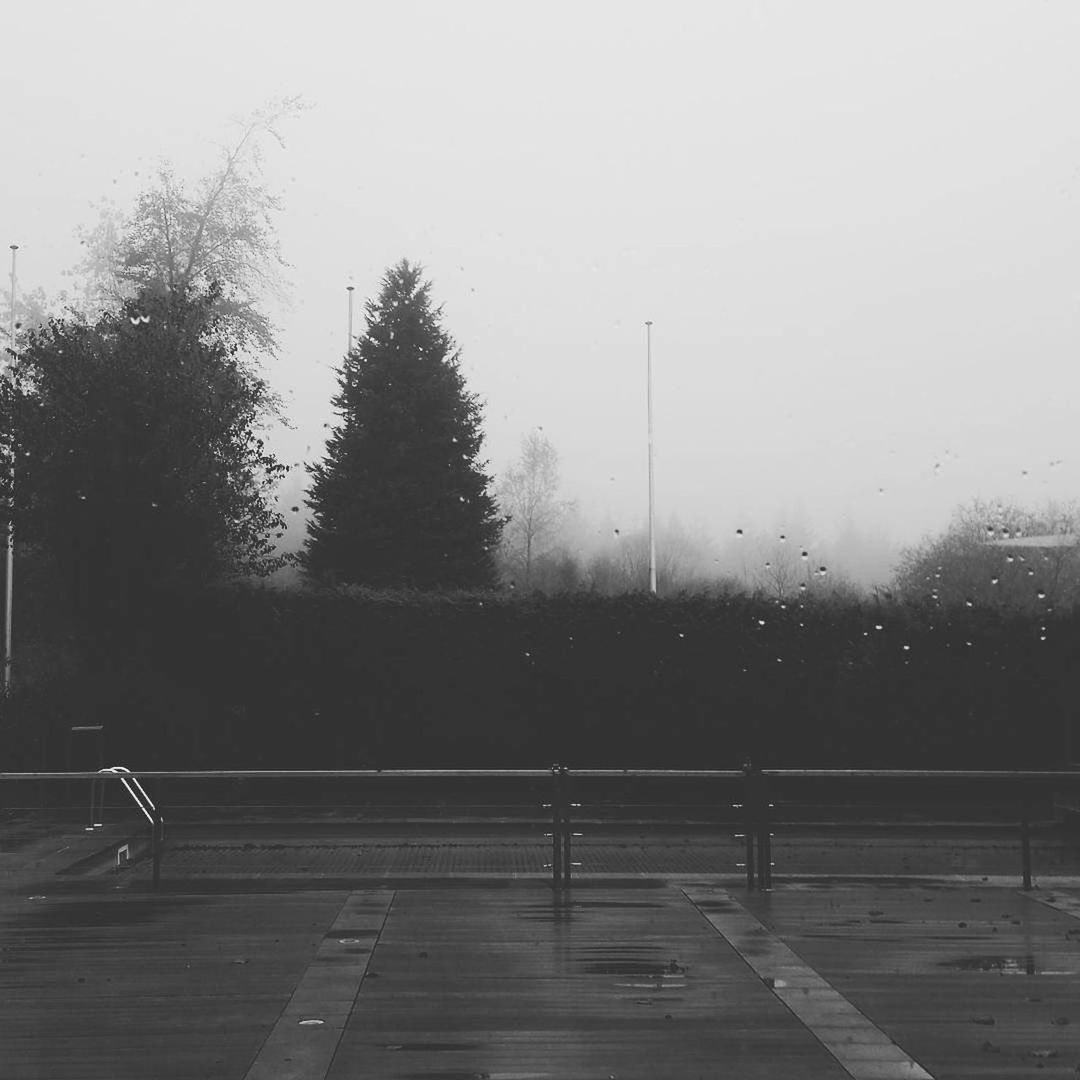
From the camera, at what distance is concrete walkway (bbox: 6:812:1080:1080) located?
7.15 metres

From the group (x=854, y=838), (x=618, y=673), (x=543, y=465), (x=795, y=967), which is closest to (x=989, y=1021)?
(x=795, y=967)

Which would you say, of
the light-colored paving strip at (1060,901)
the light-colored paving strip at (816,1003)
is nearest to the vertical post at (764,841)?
the light-colored paving strip at (816,1003)

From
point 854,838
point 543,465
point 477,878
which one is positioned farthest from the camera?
point 543,465

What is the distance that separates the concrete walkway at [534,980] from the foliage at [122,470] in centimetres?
983

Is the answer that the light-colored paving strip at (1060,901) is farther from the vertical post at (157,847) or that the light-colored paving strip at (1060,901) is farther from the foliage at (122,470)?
the foliage at (122,470)

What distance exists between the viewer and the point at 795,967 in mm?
9258

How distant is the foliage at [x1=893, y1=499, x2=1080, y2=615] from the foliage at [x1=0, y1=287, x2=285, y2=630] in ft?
35.5

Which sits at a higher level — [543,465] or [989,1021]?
[543,465]

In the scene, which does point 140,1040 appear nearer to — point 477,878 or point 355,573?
point 477,878

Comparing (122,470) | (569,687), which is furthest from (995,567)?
(122,470)

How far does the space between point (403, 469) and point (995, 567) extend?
15.5 metres

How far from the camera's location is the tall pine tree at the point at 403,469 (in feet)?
118

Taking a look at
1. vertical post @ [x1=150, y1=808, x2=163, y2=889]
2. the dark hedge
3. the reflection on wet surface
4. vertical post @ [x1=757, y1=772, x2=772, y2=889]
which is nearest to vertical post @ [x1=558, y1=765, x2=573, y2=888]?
vertical post @ [x1=757, y1=772, x2=772, y2=889]

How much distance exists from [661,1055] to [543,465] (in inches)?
1666
